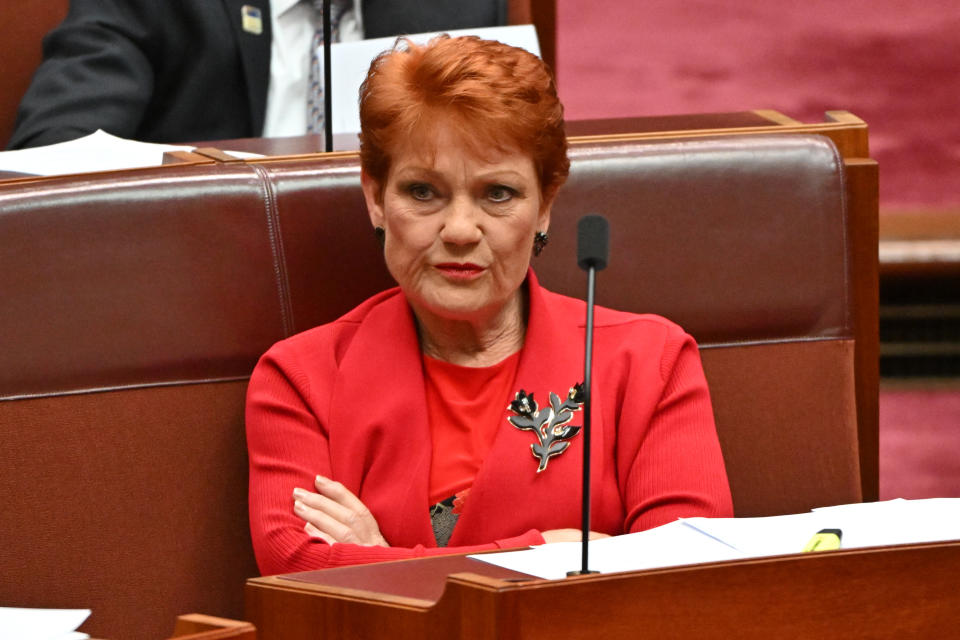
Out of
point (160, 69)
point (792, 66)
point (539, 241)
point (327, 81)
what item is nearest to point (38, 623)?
point (539, 241)

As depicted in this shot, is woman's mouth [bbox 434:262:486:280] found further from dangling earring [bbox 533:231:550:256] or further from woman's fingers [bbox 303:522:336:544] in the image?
woman's fingers [bbox 303:522:336:544]

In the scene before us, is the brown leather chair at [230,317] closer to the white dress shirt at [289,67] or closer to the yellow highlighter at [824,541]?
the yellow highlighter at [824,541]

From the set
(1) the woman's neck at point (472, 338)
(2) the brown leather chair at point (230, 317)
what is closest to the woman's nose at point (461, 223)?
(1) the woman's neck at point (472, 338)

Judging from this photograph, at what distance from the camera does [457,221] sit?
1.27 metres

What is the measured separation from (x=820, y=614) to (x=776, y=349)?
729mm

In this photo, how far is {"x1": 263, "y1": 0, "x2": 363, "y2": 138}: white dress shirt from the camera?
209 centimetres

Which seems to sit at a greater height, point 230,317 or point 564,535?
point 230,317

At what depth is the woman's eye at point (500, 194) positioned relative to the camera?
4.22 ft

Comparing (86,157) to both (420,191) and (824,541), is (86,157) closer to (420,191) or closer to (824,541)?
(420,191)

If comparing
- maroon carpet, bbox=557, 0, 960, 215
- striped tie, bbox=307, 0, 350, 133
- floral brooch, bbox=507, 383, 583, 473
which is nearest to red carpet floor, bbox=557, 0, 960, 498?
maroon carpet, bbox=557, 0, 960, 215

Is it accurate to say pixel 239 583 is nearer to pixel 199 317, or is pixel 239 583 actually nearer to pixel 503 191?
pixel 199 317

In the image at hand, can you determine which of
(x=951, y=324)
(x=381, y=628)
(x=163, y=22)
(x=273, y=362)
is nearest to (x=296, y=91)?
(x=163, y=22)

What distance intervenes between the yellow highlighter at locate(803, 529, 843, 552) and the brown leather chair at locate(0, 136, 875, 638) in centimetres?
50

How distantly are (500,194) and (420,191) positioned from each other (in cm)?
7
